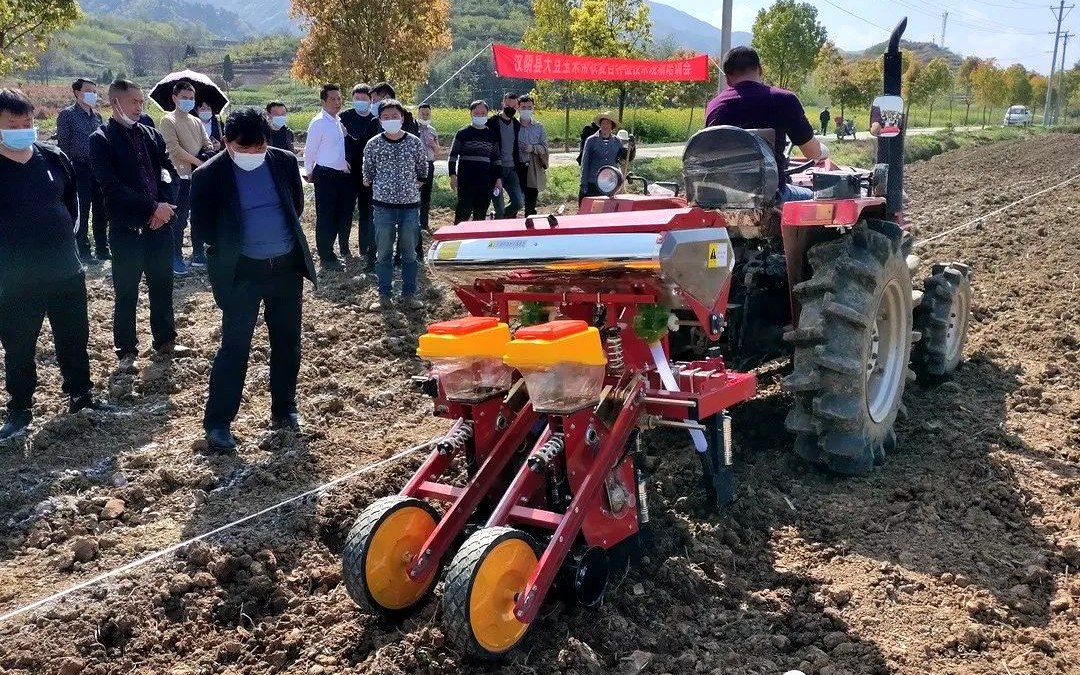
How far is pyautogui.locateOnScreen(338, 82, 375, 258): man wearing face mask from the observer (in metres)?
9.67

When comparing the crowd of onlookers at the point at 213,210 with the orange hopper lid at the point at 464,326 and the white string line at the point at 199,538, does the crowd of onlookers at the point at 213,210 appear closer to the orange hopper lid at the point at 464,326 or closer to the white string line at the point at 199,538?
the white string line at the point at 199,538

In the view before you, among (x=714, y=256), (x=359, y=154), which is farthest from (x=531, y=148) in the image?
(x=714, y=256)

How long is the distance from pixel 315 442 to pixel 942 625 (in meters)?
3.32

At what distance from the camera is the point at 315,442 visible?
5.35 m

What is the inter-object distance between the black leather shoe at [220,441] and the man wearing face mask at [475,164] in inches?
206

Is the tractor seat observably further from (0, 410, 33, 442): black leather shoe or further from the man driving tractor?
(0, 410, 33, 442): black leather shoe

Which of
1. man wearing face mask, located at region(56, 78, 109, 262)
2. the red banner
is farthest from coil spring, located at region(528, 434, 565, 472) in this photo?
the red banner

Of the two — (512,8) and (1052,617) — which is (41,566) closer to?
(1052,617)

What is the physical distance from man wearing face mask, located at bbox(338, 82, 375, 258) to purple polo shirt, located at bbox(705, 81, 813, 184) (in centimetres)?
538

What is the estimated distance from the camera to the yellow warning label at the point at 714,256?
392cm

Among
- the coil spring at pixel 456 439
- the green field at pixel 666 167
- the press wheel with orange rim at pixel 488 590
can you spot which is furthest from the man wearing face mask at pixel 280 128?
the press wheel with orange rim at pixel 488 590

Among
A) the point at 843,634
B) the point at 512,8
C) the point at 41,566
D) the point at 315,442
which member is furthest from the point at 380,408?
the point at 512,8

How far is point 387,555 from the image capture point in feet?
A: 11.1

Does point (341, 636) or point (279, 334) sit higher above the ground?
point (279, 334)
